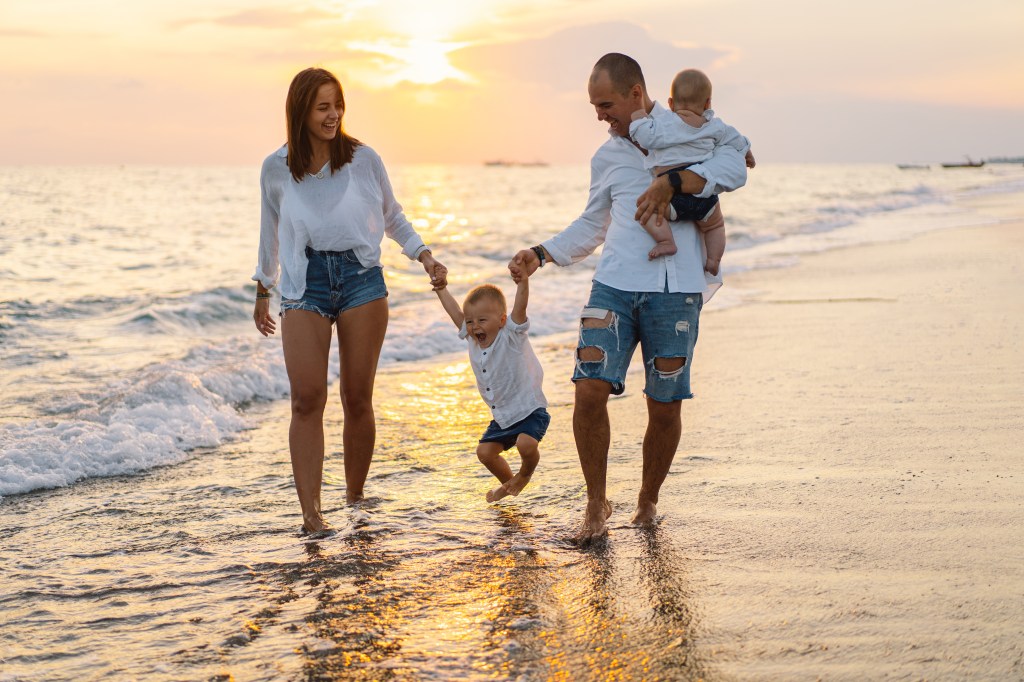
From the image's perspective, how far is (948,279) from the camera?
12094 mm

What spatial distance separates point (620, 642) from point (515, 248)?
798 inches

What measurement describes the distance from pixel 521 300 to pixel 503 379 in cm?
48

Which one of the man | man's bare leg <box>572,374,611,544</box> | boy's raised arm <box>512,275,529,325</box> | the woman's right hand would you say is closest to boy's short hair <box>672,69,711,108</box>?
the man

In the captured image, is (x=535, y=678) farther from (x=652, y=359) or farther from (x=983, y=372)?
(x=983, y=372)

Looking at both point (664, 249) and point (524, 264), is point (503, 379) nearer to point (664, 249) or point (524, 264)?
point (524, 264)

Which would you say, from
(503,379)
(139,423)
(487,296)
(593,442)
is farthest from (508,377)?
(139,423)

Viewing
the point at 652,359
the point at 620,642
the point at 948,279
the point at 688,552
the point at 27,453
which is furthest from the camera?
the point at 948,279

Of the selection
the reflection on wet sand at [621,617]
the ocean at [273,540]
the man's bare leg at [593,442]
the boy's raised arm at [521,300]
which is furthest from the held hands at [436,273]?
the reflection on wet sand at [621,617]

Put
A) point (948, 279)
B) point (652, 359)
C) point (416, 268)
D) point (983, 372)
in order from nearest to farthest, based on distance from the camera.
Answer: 1. point (652, 359)
2. point (983, 372)
3. point (948, 279)
4. point (416, 268)

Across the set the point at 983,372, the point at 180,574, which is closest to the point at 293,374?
the point at 180,574

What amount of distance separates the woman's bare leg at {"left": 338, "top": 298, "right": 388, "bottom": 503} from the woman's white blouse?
26 cm

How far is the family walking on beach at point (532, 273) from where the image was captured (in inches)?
158

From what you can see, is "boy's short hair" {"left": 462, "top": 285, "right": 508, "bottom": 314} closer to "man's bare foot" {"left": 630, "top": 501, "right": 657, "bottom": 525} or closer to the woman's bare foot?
the woman's bare foot

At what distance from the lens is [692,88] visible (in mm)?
3961
